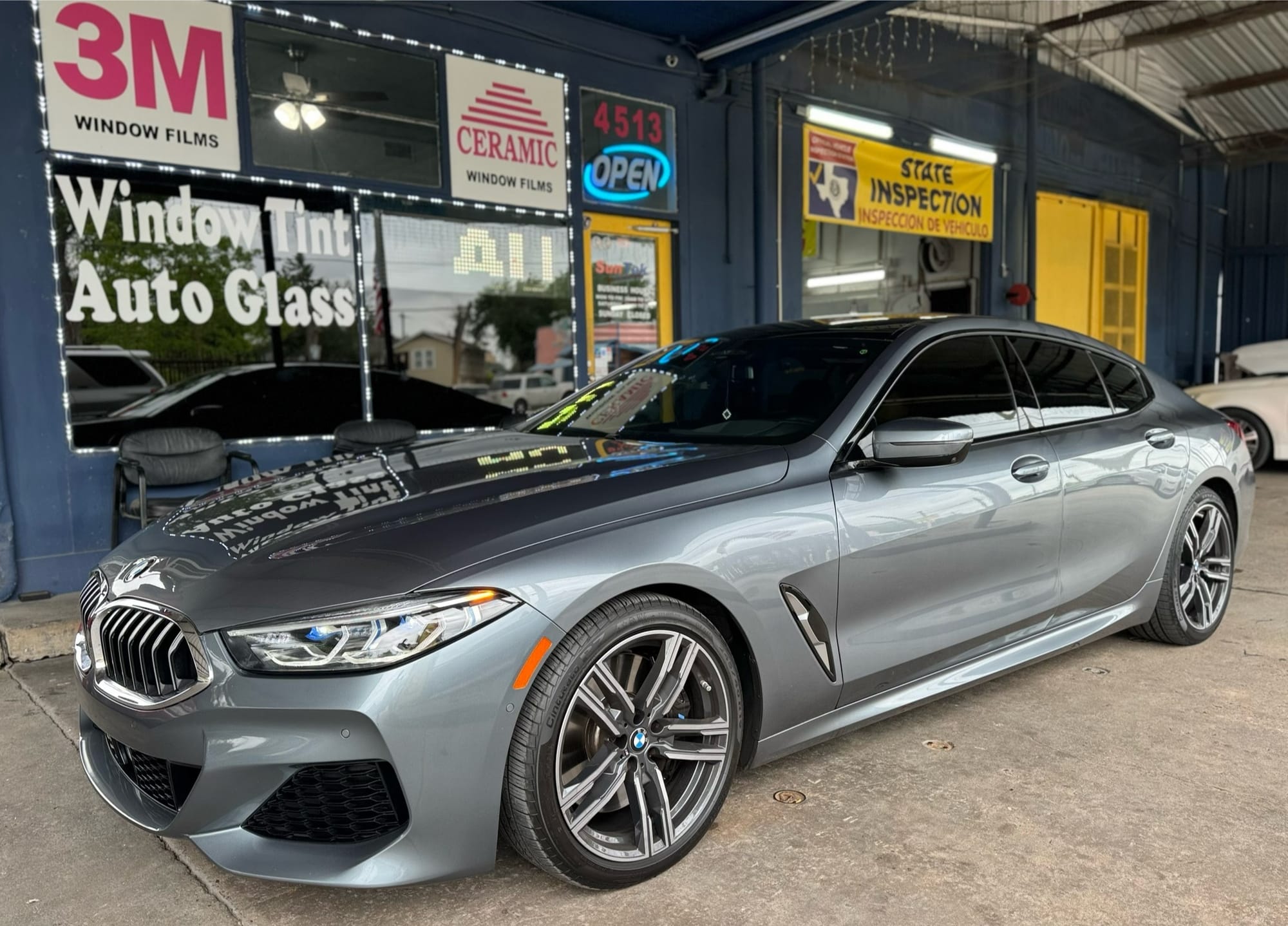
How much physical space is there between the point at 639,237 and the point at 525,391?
176cm

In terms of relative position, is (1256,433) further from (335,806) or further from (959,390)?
(335,806)

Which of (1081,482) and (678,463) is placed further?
(1081,482)

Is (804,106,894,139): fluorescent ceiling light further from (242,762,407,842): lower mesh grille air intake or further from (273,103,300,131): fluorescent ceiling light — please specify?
(242,762,407,842): lower mesh grille air intake

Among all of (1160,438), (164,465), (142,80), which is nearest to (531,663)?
(1160,438)

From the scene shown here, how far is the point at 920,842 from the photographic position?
8.24 ft

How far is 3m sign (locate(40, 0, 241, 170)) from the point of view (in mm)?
5016

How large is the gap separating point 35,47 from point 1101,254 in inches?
521

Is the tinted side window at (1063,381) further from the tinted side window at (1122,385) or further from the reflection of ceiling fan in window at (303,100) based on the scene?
the reflection of ceiling fan in window at (303,100)

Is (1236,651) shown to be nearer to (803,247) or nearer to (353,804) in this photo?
(353,804)

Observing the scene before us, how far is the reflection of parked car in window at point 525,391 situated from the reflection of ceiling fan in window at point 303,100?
207cm

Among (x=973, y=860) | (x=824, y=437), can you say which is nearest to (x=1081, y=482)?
(x=824, y=437)

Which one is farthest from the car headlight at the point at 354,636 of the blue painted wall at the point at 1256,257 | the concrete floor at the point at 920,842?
the blue painted wall at the point at 1256,257

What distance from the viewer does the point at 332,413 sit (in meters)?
6.20

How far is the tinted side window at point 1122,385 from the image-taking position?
3.90m
